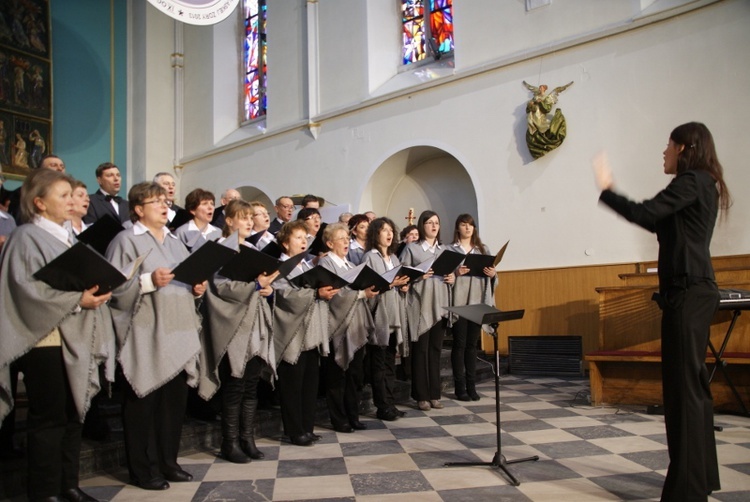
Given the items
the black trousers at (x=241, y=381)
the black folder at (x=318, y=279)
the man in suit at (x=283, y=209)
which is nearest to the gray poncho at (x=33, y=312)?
the black trousers at (x=241, y=381)

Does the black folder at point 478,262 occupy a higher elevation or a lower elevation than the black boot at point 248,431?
higher

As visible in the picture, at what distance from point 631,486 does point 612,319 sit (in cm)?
249

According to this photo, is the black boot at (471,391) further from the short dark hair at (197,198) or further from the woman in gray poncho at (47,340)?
the woman in gray poncho at (47,340)

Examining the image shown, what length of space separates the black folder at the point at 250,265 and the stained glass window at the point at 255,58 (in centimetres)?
887

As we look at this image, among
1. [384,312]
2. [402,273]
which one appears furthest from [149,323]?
[384,312]

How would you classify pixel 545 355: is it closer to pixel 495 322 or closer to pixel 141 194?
pixel 495 322

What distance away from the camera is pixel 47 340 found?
251 centimetres

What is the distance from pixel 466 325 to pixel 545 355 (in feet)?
7.87

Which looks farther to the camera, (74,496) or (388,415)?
(388,415)

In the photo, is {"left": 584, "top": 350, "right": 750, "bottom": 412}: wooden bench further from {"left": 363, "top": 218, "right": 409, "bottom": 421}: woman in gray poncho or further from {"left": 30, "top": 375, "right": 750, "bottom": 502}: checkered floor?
{"left": 363, "top": 218, "right": 409, "bottom": 421}: woman in gray poncho

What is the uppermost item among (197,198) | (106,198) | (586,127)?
(586,127)

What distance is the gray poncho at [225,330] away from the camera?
3.31 m

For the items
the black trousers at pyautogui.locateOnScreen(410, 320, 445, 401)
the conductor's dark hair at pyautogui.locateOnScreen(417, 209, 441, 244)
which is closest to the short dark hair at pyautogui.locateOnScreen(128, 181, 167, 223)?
the black trousers at pyautogui.locateOnScreen(410, 320, 445, 401)

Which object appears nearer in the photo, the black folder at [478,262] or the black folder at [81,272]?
the black folder at [81,272]
